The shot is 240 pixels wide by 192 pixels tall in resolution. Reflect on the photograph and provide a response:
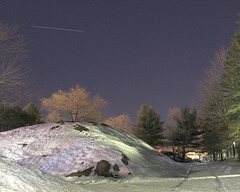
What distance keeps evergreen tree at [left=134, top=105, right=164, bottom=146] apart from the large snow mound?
73.5 feet

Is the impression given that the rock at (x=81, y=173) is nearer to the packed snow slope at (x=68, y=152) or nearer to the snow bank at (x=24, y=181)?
the packed snow slope at (x=68, y=152)

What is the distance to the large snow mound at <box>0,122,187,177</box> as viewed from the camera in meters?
9.24

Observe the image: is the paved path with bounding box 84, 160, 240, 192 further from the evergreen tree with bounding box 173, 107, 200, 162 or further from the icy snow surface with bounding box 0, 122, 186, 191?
the evergreen tree with bounding box 173, 107, 200, 162

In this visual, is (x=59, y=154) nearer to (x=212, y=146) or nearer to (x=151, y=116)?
(x=151, y=116)

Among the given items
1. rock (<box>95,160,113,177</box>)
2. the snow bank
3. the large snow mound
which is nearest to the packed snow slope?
the large snow mound

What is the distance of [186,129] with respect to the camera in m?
35.7

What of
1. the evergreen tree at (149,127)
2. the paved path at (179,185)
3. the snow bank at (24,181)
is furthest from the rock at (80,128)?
the evergreen tree at (149,127)

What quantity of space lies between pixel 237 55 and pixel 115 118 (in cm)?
3875

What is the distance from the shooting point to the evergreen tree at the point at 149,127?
34.9 metres

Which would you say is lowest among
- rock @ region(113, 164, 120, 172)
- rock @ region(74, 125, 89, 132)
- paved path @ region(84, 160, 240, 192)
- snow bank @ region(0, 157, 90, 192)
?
paved path @ region(84, 160, 240, 192)

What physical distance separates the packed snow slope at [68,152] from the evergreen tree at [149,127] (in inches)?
882

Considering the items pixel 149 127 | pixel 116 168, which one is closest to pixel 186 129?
pixel 149 127

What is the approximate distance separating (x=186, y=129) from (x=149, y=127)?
634 cm

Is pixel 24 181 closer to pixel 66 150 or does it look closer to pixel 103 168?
pixel 103 168
